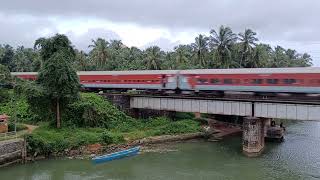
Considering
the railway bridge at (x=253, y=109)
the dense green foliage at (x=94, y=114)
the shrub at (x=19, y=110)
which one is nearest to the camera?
the railway bridge at (x=253, y=109)

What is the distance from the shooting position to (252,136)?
125 ft

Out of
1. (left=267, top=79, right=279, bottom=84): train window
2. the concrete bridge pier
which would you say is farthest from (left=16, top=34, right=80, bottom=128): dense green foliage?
(left=267, top=79, right=279, bottom=84): train window

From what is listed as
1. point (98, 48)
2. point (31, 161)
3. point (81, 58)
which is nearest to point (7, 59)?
point (81, 58)

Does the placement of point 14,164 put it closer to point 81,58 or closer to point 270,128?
point 270,128

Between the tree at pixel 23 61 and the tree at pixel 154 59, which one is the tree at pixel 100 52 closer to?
the tree at pixel 154 59

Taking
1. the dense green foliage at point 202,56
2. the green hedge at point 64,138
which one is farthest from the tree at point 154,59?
the green hedge at point 64,138

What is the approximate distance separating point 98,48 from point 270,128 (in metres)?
38.5

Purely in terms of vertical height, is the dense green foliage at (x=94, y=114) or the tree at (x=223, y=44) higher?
the tree at (x=223, y=44)

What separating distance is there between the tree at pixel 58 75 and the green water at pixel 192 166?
7.19 meters

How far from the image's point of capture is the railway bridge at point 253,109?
3609 centimetres

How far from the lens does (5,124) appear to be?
127 ft

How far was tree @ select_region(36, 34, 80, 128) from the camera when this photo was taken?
39.4 meters

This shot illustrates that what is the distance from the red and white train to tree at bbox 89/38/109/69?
63.6 ft

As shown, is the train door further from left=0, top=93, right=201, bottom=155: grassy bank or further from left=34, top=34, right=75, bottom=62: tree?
left=34, top=34, right=75, bottom=62: tree
